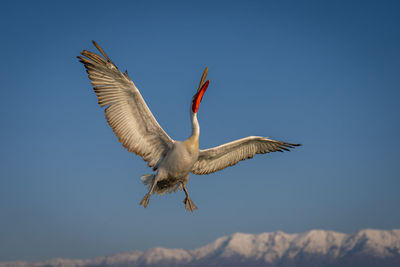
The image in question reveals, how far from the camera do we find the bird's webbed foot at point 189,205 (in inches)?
571

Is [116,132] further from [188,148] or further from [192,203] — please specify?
[192,203]

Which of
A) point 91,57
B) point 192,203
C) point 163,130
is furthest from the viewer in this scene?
point 192,203

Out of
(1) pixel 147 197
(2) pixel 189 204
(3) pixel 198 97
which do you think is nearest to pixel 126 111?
(3) pixel 198 97

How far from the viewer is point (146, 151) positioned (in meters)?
13.6

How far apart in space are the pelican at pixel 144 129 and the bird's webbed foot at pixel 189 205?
0.65m

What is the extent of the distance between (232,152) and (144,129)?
319cm

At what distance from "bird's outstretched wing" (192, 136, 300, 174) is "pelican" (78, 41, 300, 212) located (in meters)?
0.23

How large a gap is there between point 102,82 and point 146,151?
246cm

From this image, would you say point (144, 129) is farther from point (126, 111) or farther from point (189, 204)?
point (189, 204)

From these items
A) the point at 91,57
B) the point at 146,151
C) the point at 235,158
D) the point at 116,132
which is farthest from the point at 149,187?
the point at 91,57

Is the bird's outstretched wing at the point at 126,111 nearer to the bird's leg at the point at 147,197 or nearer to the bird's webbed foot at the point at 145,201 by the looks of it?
the bird's leg at the point at 147,197

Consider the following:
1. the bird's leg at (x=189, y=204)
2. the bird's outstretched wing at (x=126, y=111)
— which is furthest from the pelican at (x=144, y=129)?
the bird's leg at (x=189, y=204)

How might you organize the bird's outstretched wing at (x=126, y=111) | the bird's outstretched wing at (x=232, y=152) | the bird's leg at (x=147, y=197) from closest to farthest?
the bird's outstretched wing at (x=126, y=111)
the bird's leg at (x=147, y=197)
the bird's outstretched wing at (x=232, y=152)

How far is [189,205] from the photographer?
14523 millimetres
